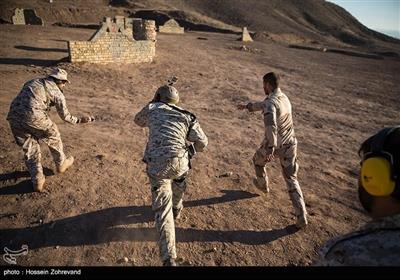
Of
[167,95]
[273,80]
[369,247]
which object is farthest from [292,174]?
[369,247]

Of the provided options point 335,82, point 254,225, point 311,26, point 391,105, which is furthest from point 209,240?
point 311,26

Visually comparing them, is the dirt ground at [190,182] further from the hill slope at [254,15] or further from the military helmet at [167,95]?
the hill slope at [254,15]

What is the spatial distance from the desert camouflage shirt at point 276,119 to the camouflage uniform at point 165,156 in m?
1.17

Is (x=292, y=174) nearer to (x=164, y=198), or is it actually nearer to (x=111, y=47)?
(x=164, y=198)

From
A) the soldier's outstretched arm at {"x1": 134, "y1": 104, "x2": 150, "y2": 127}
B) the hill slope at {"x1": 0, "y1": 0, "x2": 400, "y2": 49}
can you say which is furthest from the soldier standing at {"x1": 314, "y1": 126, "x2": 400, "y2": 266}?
the hill slope at {"x1": 0, "y1": 0, "x2": 400, "y2": 49}

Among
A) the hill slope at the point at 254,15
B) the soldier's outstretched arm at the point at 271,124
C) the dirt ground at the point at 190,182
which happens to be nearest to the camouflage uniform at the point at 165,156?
the dirt ground at the point at 190,182

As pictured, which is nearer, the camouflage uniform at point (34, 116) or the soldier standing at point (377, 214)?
the soldier standing at point (377, 214)

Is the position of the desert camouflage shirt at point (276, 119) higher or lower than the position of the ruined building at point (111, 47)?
higher

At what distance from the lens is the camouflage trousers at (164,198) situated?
Answer: 3.56 meters

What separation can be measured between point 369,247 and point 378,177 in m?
0.34

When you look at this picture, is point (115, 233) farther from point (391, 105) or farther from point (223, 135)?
point (391, 105)

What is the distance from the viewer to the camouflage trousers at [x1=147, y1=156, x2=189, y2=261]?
3561 millimetres

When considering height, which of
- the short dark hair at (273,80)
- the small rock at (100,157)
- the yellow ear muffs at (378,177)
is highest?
the yellow ear muffs at (378,177)

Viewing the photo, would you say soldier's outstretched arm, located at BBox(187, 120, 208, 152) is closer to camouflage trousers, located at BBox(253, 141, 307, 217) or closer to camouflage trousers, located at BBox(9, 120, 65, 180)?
camouflage trousers, located at BBox(253, 141, 307, 217)
